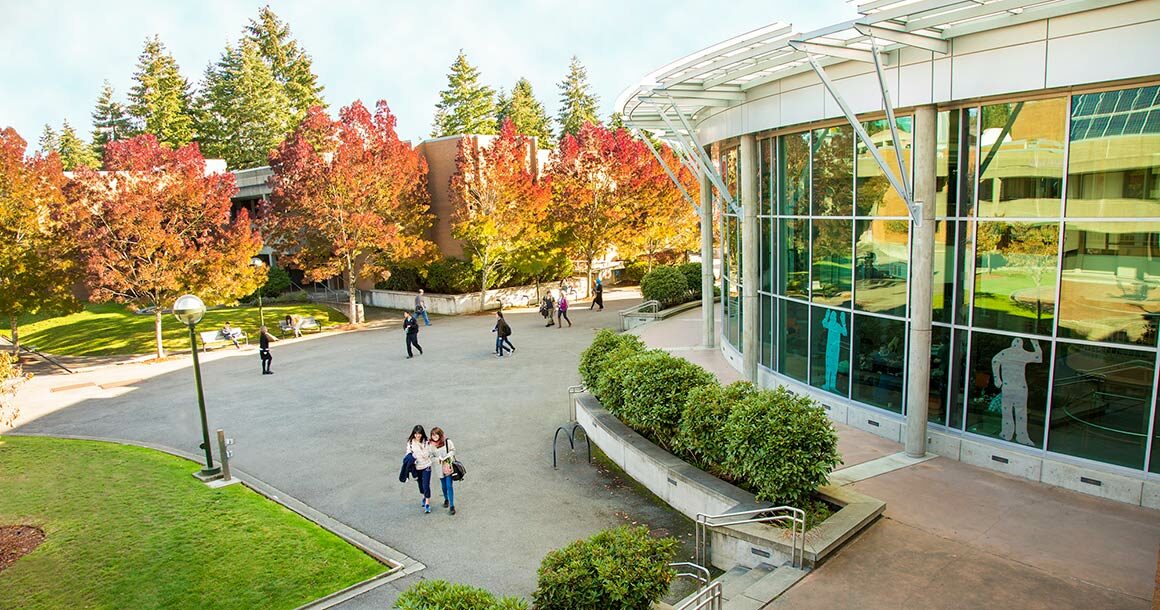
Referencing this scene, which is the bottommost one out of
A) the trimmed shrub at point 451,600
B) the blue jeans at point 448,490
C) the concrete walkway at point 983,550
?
the blue jeans at point 448,490

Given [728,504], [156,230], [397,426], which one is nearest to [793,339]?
[728,504]

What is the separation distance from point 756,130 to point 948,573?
9908 millimetres

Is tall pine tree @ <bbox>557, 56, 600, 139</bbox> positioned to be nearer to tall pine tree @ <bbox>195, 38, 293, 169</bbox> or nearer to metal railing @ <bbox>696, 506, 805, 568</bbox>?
tall pine tree @ <bbox>195, 38, 293, 169</bbox>

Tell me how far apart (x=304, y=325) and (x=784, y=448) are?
2638 cm

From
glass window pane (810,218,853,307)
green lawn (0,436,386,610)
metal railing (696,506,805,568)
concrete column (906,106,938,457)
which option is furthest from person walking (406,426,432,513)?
glass window pane (810,218,853,307)

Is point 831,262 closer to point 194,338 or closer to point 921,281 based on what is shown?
point 921,281

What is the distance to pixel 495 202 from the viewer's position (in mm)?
33281

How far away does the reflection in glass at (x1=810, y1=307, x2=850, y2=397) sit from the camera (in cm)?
→ 1336

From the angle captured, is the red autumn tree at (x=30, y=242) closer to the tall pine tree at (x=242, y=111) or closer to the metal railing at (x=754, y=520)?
the metal railing at (x=754, y=520)

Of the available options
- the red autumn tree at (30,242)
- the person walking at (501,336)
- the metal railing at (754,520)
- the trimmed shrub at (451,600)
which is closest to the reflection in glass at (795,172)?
the metal railing at (754,520)

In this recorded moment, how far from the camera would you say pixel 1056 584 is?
7.28 metres

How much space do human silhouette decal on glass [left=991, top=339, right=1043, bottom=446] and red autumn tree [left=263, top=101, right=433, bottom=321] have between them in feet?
85.2

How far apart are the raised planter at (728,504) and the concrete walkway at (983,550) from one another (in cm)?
23

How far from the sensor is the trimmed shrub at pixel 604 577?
20.4 feet
